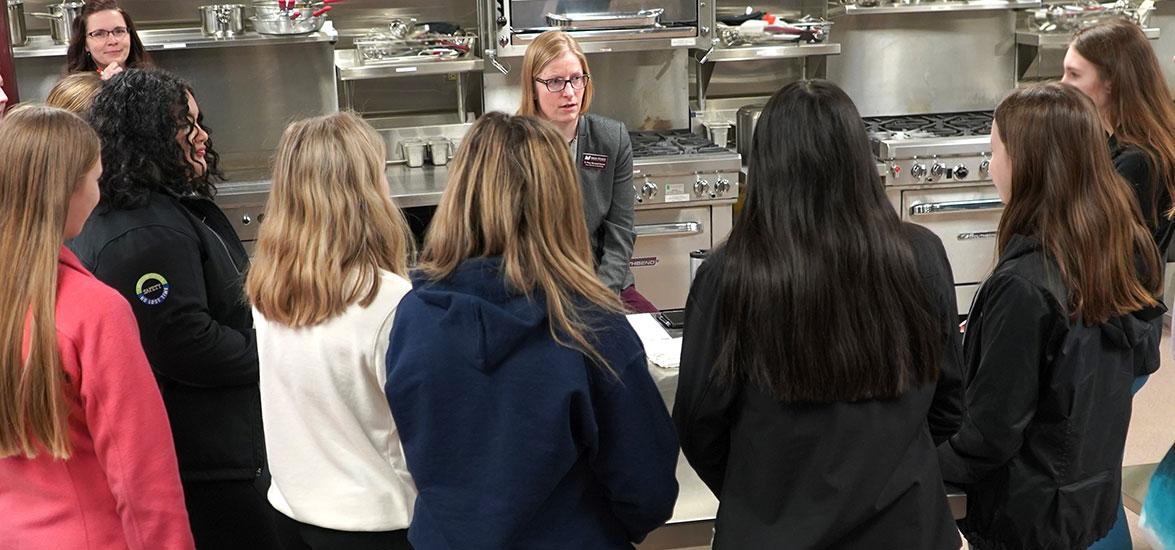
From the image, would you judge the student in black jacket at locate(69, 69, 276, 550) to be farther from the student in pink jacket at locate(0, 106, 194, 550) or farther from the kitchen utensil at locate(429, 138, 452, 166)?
the kitchen utensil at locate(429, 138, 452, 166)

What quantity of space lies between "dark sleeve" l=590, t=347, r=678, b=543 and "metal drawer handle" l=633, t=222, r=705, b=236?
10.4ft

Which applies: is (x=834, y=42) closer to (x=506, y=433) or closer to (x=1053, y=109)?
(x=1053, y=109)

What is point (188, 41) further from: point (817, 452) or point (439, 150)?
point (817, 452)

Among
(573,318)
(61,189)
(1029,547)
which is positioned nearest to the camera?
(573,318)

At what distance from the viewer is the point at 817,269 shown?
1736mm

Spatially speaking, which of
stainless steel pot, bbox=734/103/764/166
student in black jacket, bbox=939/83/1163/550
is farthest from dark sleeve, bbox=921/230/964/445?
stainless steel pot, bbox=734/103/764/166

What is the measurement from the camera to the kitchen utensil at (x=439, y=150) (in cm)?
530

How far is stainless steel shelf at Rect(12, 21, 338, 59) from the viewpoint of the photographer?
4.82 metres

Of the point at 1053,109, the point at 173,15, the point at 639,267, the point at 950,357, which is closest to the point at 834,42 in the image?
the point at 639,267

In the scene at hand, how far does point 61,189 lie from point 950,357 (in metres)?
1.44

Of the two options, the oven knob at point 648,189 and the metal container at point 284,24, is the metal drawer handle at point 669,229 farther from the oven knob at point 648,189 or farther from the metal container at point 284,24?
the metal container at point 284,24

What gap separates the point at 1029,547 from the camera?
222 centimetres

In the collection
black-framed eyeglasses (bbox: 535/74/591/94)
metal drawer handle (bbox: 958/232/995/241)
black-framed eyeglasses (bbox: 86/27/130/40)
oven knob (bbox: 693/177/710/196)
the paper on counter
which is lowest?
metal drawer handle (bbox: 958/232/995/241)

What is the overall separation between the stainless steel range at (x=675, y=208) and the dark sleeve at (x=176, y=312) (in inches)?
107
